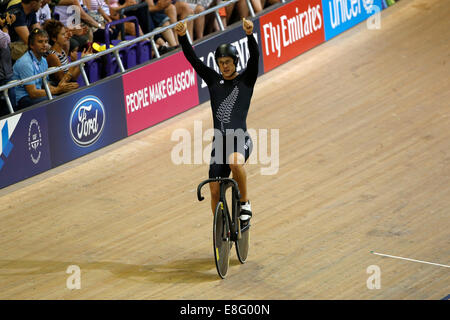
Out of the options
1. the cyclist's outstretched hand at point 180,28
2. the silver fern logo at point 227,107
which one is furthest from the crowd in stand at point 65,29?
the silver fern logo at point 227,107

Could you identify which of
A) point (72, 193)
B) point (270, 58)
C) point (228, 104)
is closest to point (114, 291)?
point (228, 104)

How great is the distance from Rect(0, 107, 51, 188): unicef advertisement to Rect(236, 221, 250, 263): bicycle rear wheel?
3.15m

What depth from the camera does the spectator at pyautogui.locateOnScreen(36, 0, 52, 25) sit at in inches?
415

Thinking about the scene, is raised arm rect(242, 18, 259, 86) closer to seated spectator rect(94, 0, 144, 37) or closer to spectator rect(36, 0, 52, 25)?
spectator rect(36, 0, 52, 25)

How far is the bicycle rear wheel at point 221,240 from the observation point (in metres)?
6.92

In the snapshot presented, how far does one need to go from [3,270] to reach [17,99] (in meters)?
2.69

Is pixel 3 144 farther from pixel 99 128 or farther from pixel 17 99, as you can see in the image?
pixel 99 128

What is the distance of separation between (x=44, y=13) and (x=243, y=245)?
4.73m

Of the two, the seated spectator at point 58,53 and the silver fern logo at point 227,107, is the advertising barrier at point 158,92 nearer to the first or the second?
the seated spectator at point 58,53

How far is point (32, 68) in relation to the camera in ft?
31.8

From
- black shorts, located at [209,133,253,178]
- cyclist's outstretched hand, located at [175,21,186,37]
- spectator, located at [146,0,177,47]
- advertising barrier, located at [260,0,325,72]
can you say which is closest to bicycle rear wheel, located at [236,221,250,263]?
black shorts, located at [209,133,253,178]

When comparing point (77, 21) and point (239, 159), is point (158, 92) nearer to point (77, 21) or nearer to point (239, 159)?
point (77, 21)

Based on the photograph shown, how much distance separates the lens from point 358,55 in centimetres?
1287

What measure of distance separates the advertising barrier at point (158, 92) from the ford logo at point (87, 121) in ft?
1.46
